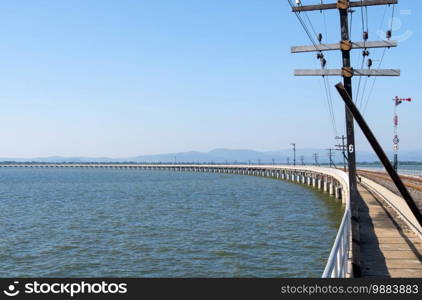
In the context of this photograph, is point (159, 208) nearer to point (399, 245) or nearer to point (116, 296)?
point (399, 245)

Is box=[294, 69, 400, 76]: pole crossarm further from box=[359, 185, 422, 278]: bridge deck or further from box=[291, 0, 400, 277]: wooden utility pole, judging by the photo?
box=[359, 185, 422, 278]: bridge deck

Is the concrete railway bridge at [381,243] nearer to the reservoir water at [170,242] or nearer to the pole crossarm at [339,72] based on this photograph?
the reservoir water at [170,242]

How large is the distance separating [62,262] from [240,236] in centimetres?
1058

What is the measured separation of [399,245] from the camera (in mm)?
15695

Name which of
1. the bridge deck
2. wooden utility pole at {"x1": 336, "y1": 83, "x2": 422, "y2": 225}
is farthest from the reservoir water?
wooden utility pole at {"x1": 336, "y1": 83, "x2": 422, "y2": 225}

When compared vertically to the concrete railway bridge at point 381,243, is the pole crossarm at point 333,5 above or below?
above

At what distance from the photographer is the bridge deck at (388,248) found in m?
12.5

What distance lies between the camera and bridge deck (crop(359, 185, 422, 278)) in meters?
→ 12.5

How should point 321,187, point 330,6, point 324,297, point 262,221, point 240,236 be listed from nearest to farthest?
point 324,297
point 330,6
point 240,236
point 262,221
point 321,187

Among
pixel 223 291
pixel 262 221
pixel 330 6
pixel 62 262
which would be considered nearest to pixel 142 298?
pixel 223 291

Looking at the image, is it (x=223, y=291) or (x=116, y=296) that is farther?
(x=223, y=291)

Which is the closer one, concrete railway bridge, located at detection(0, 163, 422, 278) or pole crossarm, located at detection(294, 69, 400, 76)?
concrete railway bridge, located at detection(0, 163, 422, 278)

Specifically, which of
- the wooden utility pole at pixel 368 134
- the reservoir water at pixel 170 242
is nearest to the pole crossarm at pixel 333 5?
the wooden utility pole at pixel 368 134

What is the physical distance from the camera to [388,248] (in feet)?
50.1
